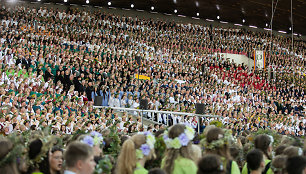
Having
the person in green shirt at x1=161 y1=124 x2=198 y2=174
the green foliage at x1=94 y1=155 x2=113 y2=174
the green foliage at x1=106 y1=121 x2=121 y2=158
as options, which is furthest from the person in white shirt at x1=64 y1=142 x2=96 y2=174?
the green foliage at x1=106 y1=121 x2=121 y2=158

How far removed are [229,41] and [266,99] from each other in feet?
36.6

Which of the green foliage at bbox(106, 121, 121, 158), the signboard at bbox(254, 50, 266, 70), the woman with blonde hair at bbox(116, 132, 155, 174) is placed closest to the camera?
the woman with blonde hair at bbox(116, 132, 155, 174)

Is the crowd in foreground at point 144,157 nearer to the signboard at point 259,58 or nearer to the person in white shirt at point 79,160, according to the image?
the person in white shirt at point 79,160

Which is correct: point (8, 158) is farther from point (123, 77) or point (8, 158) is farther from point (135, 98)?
point (123, 77)

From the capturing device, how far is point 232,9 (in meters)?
35.5

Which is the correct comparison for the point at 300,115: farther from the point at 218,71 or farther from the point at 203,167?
the point at 203,167

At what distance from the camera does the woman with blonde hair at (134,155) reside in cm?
368

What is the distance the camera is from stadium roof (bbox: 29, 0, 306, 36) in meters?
32.5

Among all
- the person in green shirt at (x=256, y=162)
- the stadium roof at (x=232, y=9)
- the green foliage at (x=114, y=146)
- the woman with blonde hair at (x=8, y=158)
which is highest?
the stadium roof at (x=232, y=9)

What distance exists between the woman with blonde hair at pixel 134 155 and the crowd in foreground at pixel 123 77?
5611 mm

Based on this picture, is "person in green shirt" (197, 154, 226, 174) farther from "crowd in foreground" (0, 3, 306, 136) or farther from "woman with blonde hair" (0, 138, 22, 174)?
"crowd in foreground" (0, 3, 306, 136)

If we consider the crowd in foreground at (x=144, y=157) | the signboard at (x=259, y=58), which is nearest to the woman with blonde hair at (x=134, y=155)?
the crowd in foreground at (x=144, y=157)

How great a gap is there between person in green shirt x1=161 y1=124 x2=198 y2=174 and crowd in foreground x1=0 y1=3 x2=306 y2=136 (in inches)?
225

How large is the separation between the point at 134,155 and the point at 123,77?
48.7 feet
